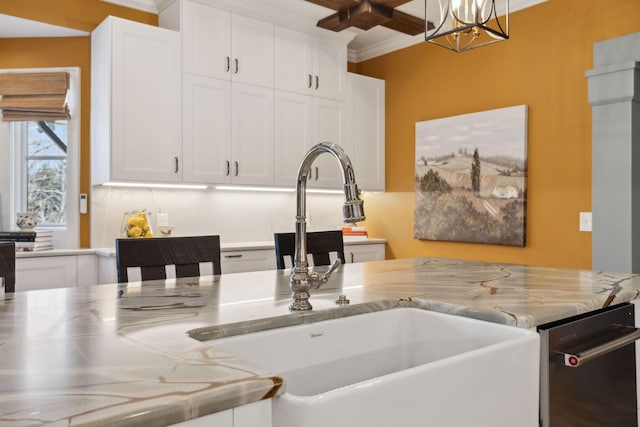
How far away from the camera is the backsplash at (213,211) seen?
143 inches

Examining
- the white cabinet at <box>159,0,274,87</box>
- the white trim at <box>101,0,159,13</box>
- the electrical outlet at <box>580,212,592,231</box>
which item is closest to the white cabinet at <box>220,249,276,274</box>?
the white cabinet at <box>159,0,274,87</box>

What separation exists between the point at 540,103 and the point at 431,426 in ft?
10.7

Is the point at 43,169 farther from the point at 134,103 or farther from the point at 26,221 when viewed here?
the point at 134,103

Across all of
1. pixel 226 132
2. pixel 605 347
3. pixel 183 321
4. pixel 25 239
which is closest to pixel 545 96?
pixel 226 132

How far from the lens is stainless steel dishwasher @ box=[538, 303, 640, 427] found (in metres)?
1.19

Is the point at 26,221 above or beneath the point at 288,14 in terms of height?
beneath

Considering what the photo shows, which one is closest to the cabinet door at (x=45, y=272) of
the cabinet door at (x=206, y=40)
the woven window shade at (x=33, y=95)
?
the woven window shade at (x=33, y=95)

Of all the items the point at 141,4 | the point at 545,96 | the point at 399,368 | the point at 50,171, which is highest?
the point at 141,4

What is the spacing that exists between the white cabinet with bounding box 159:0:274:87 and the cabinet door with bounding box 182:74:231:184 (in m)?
0.10

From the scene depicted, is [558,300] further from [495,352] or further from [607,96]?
[607,96]

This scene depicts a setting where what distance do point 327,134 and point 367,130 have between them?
19.2 inches

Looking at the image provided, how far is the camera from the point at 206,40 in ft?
12.1

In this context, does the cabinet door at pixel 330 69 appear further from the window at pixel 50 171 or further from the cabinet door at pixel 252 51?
the window at pixel 50 171

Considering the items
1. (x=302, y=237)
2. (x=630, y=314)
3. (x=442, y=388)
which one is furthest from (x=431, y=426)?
(x=630, y=314)
